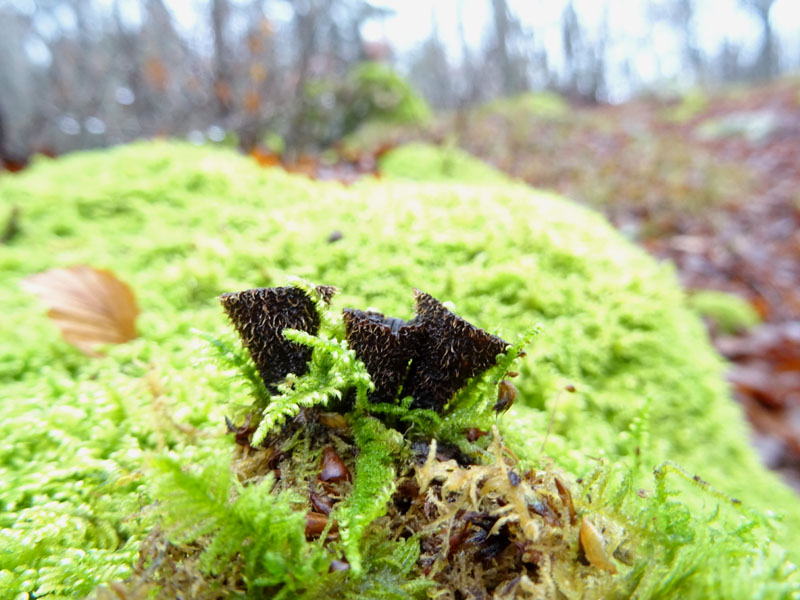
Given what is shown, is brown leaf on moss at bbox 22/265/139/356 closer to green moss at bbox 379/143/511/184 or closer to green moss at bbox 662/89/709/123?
green moss at bbox 379/143/511/184

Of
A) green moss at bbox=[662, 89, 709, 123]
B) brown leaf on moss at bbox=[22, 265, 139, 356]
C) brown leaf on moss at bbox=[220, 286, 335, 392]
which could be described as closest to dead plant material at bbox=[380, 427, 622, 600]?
brown leaf on moss at bbox=[220, 286, 335, 392]

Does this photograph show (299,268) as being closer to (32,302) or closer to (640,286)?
(32,302)

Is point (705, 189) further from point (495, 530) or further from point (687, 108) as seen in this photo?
point (687, 108)

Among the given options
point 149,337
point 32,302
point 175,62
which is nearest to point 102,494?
point 149,337

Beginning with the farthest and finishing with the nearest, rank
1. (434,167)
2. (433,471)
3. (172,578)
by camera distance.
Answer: (434,167), (433,471), (172,578)

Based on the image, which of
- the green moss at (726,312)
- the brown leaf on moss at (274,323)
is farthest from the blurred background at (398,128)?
the brown leaf on moss at (274,323)

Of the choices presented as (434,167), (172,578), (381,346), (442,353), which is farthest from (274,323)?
(434,167)

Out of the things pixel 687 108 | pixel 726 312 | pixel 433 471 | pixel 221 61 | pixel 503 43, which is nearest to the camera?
pixel 433 471
